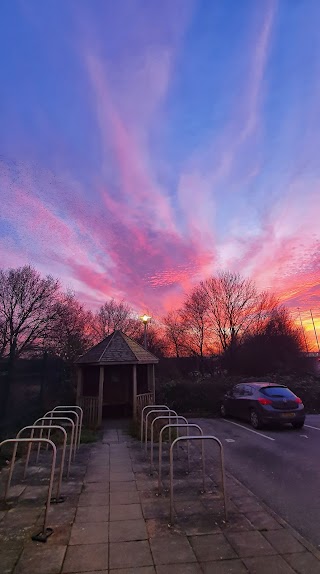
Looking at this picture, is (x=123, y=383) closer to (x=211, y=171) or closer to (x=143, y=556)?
(x=211, y=171)

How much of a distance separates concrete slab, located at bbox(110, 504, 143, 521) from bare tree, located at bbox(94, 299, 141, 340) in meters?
38.4

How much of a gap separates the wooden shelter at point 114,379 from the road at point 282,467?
12.7 ft

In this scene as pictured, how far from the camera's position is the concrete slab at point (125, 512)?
3.98 metres

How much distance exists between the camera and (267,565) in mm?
2889

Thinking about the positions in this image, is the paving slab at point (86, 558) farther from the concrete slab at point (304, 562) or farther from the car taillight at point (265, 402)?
the car taillight at point (265, 402)

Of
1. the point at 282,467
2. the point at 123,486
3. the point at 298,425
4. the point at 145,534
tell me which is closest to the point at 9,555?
the point at 145,534

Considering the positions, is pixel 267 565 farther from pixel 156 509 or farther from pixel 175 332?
pixel 175 332

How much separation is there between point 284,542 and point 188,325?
30977 mm

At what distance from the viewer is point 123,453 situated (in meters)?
7.53

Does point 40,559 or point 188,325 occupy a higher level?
point 188,325

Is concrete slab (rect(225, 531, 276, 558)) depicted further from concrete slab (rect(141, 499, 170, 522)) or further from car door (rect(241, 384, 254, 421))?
car door (rect(241, 384, 254, 421))

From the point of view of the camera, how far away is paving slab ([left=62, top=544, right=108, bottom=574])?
2846 mm

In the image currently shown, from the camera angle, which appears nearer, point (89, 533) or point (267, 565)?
point (267, 565)

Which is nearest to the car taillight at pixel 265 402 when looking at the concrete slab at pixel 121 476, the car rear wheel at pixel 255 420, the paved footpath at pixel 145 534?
the car rear wheel at pixel 255 420
